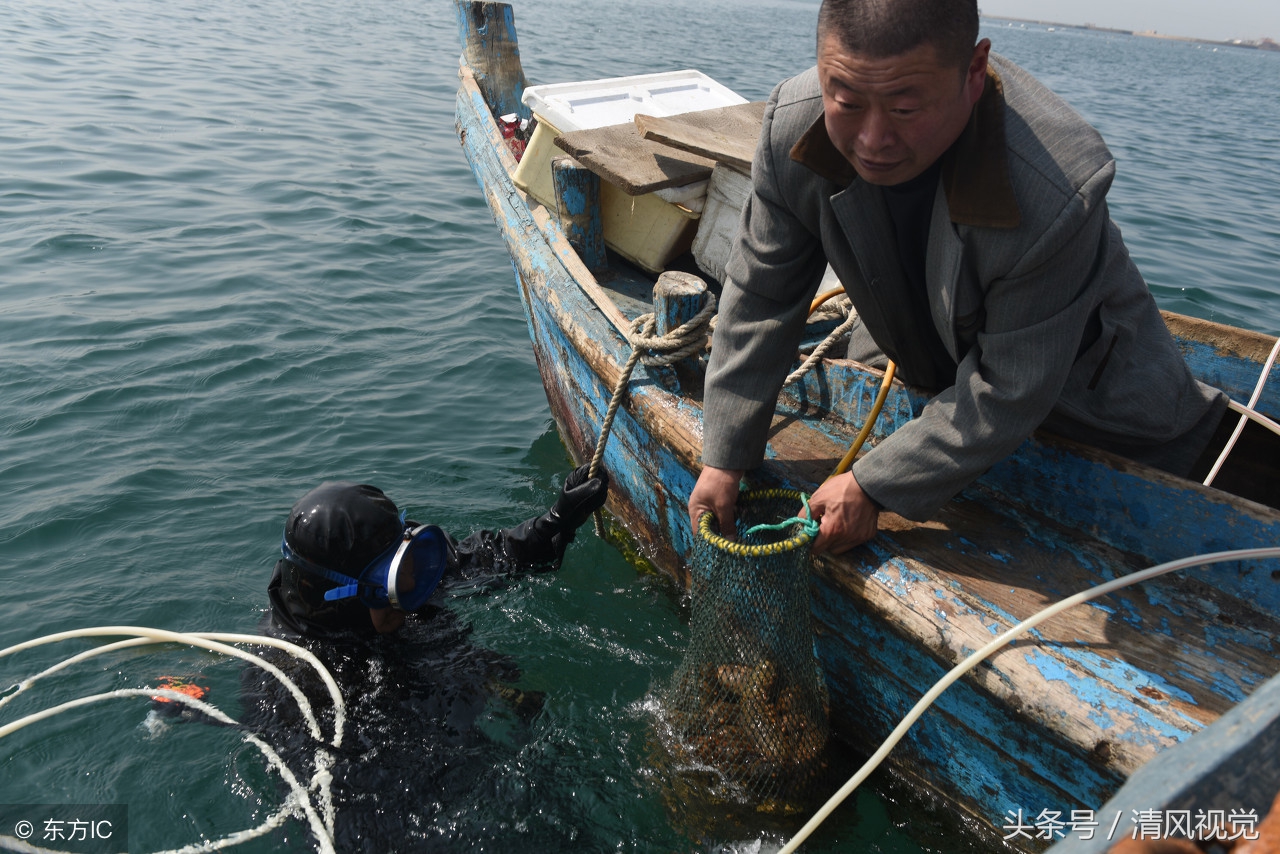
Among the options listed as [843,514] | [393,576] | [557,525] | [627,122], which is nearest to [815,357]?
[843,514]

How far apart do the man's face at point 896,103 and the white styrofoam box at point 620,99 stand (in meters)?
3.06

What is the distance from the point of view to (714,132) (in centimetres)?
441

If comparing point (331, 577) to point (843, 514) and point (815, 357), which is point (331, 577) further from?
point (815, 357)

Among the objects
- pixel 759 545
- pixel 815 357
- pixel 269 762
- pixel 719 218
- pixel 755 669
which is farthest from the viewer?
pixel 719 218

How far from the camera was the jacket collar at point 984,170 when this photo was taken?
6.90 feet

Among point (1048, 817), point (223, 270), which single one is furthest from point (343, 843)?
point (223, 270)

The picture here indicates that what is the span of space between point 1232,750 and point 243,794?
318 centimetres

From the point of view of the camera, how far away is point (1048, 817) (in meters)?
2.35

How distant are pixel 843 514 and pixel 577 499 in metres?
1.05

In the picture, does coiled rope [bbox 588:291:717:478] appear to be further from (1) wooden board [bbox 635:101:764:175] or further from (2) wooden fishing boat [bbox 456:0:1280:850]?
(1) wooden board [bbox 635:101:764:175]

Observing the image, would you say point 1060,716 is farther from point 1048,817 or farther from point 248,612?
point 248,612

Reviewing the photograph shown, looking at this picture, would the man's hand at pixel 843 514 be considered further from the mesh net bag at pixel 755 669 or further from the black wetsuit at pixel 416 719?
the black wetsuit at pixel 416 719

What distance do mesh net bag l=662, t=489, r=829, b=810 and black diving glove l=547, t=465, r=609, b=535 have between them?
50cm

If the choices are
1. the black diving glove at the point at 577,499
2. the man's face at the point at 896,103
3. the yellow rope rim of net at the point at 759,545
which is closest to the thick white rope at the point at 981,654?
the yellow rope rim of net at the point at 759,545
